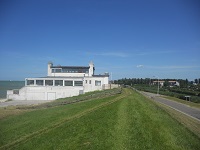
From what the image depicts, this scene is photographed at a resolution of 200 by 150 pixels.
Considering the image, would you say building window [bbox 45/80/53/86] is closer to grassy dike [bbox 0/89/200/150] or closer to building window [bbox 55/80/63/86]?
building window [bbox 55/80/63/86]

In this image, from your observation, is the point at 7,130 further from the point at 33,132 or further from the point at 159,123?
the point at 159,123

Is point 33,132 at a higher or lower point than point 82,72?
lower

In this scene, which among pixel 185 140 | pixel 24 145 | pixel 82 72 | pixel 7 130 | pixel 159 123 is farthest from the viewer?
pixel 82 72

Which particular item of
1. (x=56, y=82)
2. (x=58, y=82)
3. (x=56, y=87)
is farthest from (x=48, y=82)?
(x=56, y=87)

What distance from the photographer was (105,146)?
11781 millimetres

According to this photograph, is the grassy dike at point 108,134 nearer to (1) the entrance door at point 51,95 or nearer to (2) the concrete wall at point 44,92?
(2) the concrete wall at point 44,92

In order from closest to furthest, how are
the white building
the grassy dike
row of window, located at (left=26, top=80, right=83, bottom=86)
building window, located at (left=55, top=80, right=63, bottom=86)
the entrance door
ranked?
1. the grassy dike
2. the white building
3. the entrance door
4. row of window, located at (left=26, top=80, right=83, bottom=86)
5. building window, located at (left=55, top=80, right=63, bottom=86)

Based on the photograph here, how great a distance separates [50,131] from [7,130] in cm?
539

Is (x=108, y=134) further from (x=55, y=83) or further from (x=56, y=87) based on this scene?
(x=55, y=83)

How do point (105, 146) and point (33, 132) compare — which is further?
point (33, 132)

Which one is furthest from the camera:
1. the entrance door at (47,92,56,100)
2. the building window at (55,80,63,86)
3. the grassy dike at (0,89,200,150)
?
the building window at (55,80,63,86)

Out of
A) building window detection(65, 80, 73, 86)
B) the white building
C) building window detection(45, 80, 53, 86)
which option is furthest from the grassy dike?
building window detection(45, 80, 53, 86)

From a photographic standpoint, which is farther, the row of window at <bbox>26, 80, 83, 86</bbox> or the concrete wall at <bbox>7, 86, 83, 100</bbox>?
the row of window at <bbox>26, 80, 83, 86</bbox>

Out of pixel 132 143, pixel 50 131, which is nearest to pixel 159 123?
pixel 132 143
